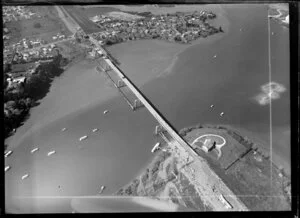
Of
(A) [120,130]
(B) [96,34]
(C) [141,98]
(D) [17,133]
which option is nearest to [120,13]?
(B) [96,34]

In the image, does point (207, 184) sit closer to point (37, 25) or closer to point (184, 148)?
point (184, 148)

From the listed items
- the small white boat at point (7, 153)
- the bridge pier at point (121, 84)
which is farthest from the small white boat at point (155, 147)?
the small white boat at point (7, 153)

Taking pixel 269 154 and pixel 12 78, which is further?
pixel 12 78

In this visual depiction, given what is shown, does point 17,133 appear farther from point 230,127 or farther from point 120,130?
point 230,127

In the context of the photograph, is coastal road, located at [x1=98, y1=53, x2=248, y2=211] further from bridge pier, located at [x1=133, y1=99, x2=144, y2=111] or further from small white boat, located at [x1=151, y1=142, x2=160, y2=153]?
bridge pier, located at [x1=133, y1=99, x2=144, y2=111]

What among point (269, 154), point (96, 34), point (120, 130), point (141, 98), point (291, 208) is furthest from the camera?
point (96, 34)

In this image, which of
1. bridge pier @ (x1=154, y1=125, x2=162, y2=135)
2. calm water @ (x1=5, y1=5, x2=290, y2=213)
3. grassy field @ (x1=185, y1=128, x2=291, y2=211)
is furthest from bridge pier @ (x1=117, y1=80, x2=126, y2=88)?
grassy field @ (x1=185, y1=128, x2=291, y2=211)

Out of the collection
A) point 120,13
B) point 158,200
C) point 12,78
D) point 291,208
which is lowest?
point 291,208

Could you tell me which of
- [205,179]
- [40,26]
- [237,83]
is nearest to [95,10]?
[40,26]
